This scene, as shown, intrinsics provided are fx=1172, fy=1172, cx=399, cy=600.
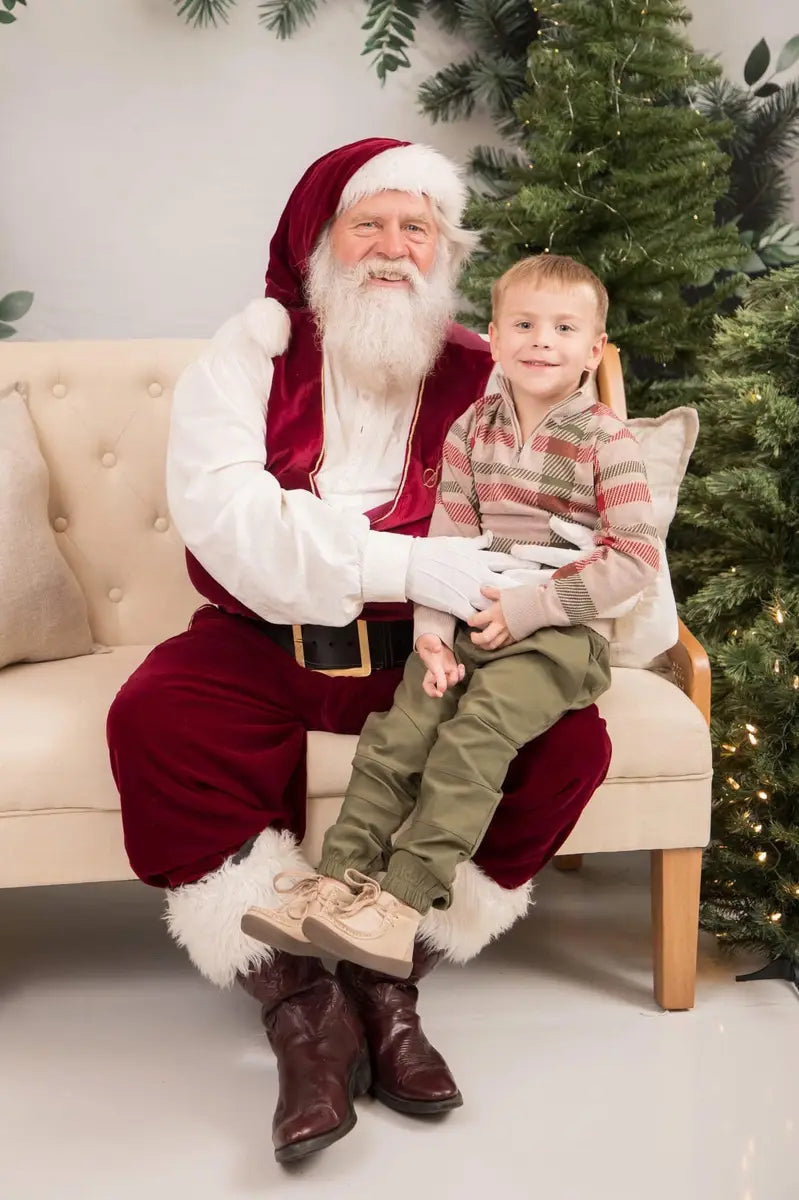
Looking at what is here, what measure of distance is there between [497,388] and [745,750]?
83 centimetres

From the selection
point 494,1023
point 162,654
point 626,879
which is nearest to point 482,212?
point 162,654

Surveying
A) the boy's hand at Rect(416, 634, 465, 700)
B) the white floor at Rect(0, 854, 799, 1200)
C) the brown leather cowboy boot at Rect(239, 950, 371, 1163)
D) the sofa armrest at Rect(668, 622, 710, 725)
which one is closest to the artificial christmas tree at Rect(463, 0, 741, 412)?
the sofa armrest at Rect(668, 622, 710, 725)

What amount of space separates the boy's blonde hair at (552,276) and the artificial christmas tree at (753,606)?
59 centimetres

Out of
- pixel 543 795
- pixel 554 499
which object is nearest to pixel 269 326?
pixel 554 499

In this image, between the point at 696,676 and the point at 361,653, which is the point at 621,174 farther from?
the point at 361,653

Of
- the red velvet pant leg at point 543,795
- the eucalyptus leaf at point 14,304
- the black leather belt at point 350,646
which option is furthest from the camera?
the eucalyptus leaf at point 14,304

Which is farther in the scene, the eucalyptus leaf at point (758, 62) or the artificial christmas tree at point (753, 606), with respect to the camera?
the eucalyptus leaf at point (758, 62)

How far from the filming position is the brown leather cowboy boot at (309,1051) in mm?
1657

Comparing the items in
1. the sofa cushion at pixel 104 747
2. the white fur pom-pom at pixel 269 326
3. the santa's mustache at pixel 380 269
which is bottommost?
the sofa cushion at pixel 104 747

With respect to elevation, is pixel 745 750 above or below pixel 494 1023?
above

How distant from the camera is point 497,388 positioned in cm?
214

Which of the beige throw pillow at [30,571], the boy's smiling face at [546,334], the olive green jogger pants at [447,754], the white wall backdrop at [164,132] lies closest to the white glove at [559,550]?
the olive green jogger pants at [447,754]

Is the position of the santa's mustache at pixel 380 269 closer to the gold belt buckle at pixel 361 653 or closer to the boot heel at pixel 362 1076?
the gold belt buckle at pixel 361 653

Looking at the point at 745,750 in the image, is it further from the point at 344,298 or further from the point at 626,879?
the point at 344,298
